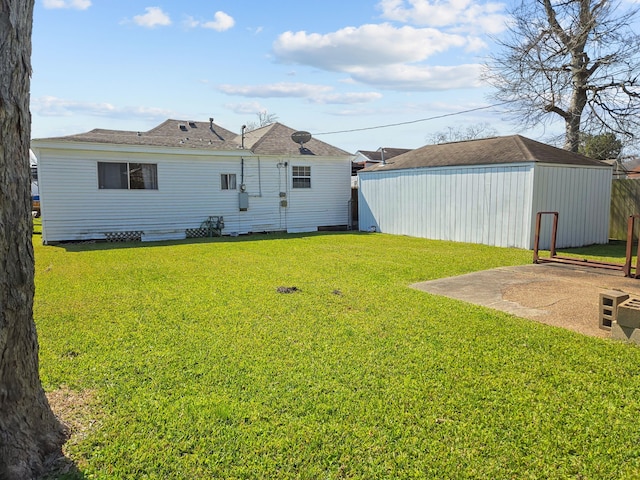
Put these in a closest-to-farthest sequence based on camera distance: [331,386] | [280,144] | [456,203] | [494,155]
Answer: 1. [331,386]
2. [494,155]
3. [456,203]
4. [280,144]

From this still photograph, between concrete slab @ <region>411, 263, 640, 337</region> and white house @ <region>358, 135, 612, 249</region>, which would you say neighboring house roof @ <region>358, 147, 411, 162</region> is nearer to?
white house @ <region>358, 135, 612, 249</region>

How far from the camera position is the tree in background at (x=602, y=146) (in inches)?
764

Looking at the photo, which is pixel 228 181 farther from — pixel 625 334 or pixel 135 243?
A: pixel 625 334

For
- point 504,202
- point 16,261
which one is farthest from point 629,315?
point 504,202

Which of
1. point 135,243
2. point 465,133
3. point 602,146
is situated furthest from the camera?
point 465,133

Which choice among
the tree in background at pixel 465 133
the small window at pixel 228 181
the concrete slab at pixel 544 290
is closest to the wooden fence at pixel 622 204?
the concrete slab at pixel 544 290

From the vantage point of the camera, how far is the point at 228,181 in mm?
15281

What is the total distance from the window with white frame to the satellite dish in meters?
5.44

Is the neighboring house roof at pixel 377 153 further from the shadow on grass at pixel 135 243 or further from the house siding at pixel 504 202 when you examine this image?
the shadow on grass at pixel 135 243

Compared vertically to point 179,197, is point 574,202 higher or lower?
lower

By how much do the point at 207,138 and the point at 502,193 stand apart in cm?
1155

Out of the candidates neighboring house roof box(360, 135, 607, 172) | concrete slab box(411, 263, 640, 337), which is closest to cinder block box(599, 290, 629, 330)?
concrete slab box(411, 263, 640, 337)

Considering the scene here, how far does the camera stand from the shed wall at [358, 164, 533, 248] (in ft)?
36.3

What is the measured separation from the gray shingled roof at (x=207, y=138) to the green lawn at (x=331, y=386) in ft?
28.9
